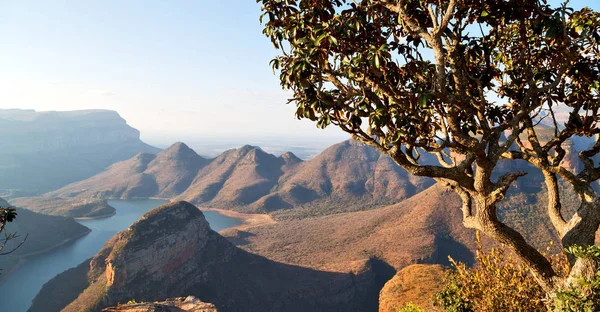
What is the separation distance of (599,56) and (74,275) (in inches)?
3340

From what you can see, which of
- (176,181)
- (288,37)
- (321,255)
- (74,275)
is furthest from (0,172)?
(288,37)

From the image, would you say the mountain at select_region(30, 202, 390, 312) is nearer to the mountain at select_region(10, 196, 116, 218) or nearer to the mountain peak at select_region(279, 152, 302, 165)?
the mountain at select_region(10, 196, 116, 218)

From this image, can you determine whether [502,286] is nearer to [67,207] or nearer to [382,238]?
[382,238]

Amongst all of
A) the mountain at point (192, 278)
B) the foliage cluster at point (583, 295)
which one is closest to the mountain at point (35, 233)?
the mountain at point (192, 278)

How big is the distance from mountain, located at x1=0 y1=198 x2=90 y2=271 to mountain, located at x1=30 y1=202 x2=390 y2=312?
1456 inches

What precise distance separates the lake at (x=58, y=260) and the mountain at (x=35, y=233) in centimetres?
233

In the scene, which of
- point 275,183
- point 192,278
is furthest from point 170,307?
point 275,183

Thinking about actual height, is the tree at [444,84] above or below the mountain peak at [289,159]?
above

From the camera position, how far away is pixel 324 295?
56.5 m

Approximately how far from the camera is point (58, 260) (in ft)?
300

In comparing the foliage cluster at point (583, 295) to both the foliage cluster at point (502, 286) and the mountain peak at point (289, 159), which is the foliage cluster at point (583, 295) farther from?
the mountain peak at point (289, 159)

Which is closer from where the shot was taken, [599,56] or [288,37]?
[288,37]

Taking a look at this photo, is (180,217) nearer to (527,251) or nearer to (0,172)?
(527,251)

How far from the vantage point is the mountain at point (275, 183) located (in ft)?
442
